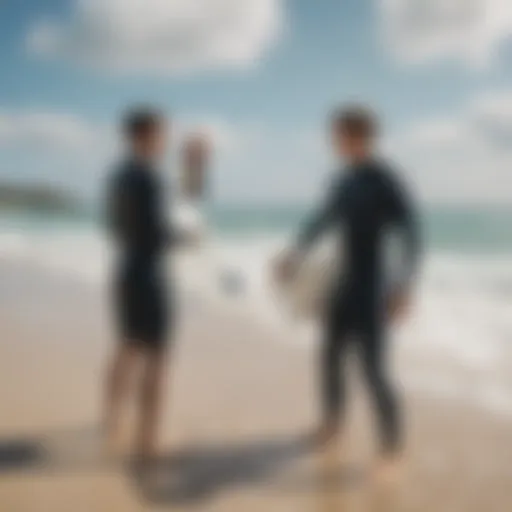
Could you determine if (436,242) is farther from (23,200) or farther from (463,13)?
(23,200)

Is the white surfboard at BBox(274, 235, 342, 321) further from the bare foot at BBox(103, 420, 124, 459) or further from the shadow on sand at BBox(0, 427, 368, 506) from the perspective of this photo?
Result: the bare foot at BBox(103, 420, 124, 459)

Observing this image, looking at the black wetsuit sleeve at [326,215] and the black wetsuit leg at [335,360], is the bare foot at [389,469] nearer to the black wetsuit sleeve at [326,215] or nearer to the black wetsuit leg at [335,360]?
the black wetsuit leg at [335,360]

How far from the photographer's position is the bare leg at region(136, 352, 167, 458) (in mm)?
1767

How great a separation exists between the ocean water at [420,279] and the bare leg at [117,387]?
0.55 feet

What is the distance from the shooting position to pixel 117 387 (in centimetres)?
179

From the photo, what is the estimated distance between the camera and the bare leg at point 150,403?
5.80ft

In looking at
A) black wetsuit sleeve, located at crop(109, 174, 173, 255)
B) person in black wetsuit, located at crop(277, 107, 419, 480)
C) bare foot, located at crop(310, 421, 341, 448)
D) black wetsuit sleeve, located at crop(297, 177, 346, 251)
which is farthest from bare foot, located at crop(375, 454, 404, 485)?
black wetsuit sleeve, located at crop(109, 174, 173, 255)

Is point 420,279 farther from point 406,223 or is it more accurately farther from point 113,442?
point 113,442

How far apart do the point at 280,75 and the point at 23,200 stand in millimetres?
662

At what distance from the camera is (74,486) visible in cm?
175

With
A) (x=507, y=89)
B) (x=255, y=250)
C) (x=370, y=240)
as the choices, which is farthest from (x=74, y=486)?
(x=507, y=89)

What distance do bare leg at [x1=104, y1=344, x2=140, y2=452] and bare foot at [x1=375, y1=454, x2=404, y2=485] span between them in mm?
571

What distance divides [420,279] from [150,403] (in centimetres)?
65

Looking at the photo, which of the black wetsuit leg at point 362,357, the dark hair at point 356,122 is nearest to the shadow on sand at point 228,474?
the black wetsuit leg at point 362,357
